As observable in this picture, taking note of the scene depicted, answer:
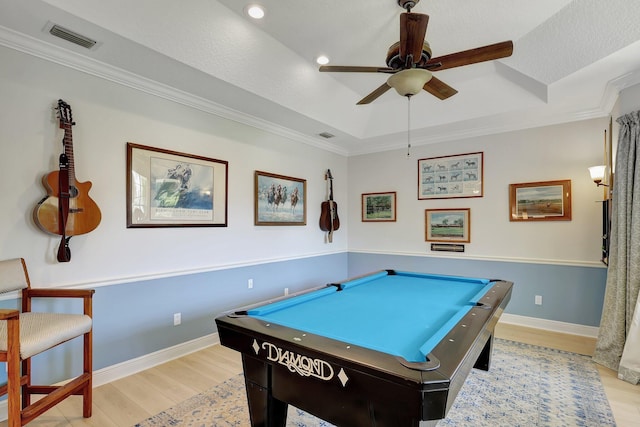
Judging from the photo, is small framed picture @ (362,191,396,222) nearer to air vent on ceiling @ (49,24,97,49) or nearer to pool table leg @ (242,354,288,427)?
pool table leg @ (242,354,288,427)

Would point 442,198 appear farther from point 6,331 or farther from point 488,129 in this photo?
point 6,331

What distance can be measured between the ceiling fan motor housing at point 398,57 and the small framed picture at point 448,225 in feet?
8.95

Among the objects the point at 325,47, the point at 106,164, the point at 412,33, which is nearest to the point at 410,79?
the point at 412,33

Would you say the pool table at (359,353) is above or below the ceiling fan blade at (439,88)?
below

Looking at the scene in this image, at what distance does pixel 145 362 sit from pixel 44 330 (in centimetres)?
118

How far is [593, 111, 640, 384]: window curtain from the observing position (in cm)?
257

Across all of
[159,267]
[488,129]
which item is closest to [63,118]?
[159,267]

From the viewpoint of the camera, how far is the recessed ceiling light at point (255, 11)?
7.80 ft

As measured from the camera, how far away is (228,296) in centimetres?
347

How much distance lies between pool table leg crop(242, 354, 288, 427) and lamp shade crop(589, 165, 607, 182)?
145 inches

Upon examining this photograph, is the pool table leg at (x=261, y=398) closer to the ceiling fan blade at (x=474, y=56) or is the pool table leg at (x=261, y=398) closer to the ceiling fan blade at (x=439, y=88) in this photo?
the ceiling fan blade at (x=474, y=56)

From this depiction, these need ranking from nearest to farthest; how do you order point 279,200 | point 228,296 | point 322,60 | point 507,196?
point 322,60, point 228,296, point 507,196, point 279,200

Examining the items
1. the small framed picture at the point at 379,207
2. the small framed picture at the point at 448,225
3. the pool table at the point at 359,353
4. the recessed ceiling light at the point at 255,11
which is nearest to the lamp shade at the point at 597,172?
the small framed picture at the point at 448,225

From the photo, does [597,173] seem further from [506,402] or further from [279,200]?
[279,200]
